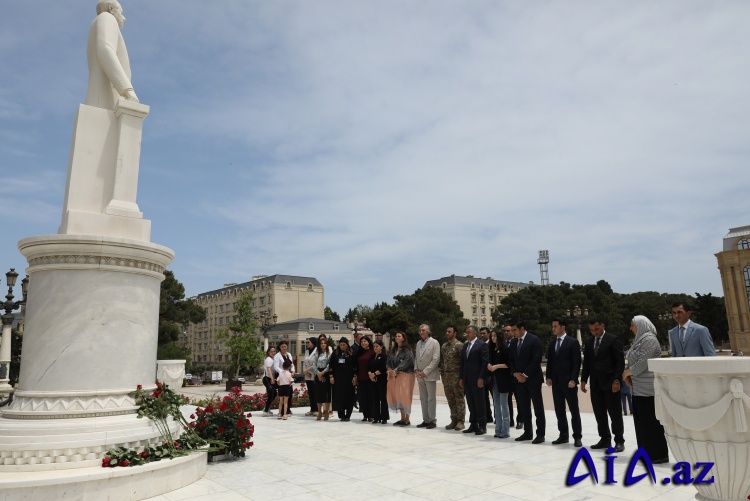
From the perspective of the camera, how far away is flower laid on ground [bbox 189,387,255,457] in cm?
621

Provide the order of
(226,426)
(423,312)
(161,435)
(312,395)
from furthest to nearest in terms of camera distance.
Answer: (423,312) → (312,395) → (226,426) → (161,435)

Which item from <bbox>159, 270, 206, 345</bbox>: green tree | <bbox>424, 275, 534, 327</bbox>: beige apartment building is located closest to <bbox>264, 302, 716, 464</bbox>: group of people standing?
<bbox>159, 270, 206, 345</bbox>: green tree

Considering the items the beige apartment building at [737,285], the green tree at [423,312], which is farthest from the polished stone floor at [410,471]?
the beige apartment building at [737,285]

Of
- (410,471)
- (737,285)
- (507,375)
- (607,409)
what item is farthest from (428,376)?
(737,285)

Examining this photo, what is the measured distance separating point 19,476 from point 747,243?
77.0 meters

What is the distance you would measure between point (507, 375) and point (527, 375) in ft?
1.79

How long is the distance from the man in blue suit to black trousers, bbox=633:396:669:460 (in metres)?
0.71

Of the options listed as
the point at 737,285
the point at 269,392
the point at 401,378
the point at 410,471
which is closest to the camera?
the point at 410,471

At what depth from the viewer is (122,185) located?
230 inches

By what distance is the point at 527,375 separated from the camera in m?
7.83

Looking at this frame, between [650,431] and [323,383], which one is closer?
[650,431]

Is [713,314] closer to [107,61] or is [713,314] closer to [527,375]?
[527,375]

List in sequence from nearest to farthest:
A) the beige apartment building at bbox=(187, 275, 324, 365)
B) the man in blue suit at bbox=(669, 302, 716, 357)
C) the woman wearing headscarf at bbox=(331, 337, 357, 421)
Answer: the man in blue suit at bbox=(669, 302, 716, 357), the woman wearing headscarf at bbox=(331, 337, 357, 421), the beige apartment building at bbox=(187, 275, 324, 365)

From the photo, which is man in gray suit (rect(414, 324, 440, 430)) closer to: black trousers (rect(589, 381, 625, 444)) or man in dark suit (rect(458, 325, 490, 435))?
man in dark suit (rect(458, 325, 490, 435))
